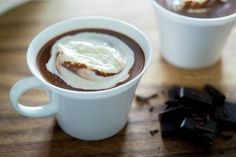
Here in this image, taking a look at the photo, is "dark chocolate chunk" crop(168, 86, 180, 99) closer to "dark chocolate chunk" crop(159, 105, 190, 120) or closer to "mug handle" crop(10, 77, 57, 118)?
"dark chocolate chunk" crop(159, 105, 190, 120)

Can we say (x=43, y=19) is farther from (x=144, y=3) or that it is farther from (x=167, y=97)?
(x=167, y=97)

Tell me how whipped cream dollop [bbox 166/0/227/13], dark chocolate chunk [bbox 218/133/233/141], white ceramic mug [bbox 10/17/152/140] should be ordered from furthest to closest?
1. whipped cream dollop [bbox 166/0/227/13]
2. dark chocolate chunk [bbox 218/133/233/141]
3. white ceramic mug [bbox 10/17/152/140]

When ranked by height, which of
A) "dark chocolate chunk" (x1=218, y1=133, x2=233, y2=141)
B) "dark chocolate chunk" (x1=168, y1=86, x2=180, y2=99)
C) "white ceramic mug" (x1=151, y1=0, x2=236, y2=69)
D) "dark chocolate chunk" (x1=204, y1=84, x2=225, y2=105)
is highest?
"white ceramic mug" (x1=151, y1=0, x2=236, y2=69)

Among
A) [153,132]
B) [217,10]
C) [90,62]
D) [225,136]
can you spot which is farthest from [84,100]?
[217,10]

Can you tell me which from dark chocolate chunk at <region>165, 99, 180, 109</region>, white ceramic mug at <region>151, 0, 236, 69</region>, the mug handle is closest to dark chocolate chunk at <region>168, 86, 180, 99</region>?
dark chocolate chunk at <region>165, 99, 180, 109</region>

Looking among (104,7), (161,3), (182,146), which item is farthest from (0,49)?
(182,146)

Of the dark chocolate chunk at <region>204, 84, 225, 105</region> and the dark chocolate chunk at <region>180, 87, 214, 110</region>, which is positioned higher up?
the dark chocolate chunk at <region>180, 87, 214, 110</region>
